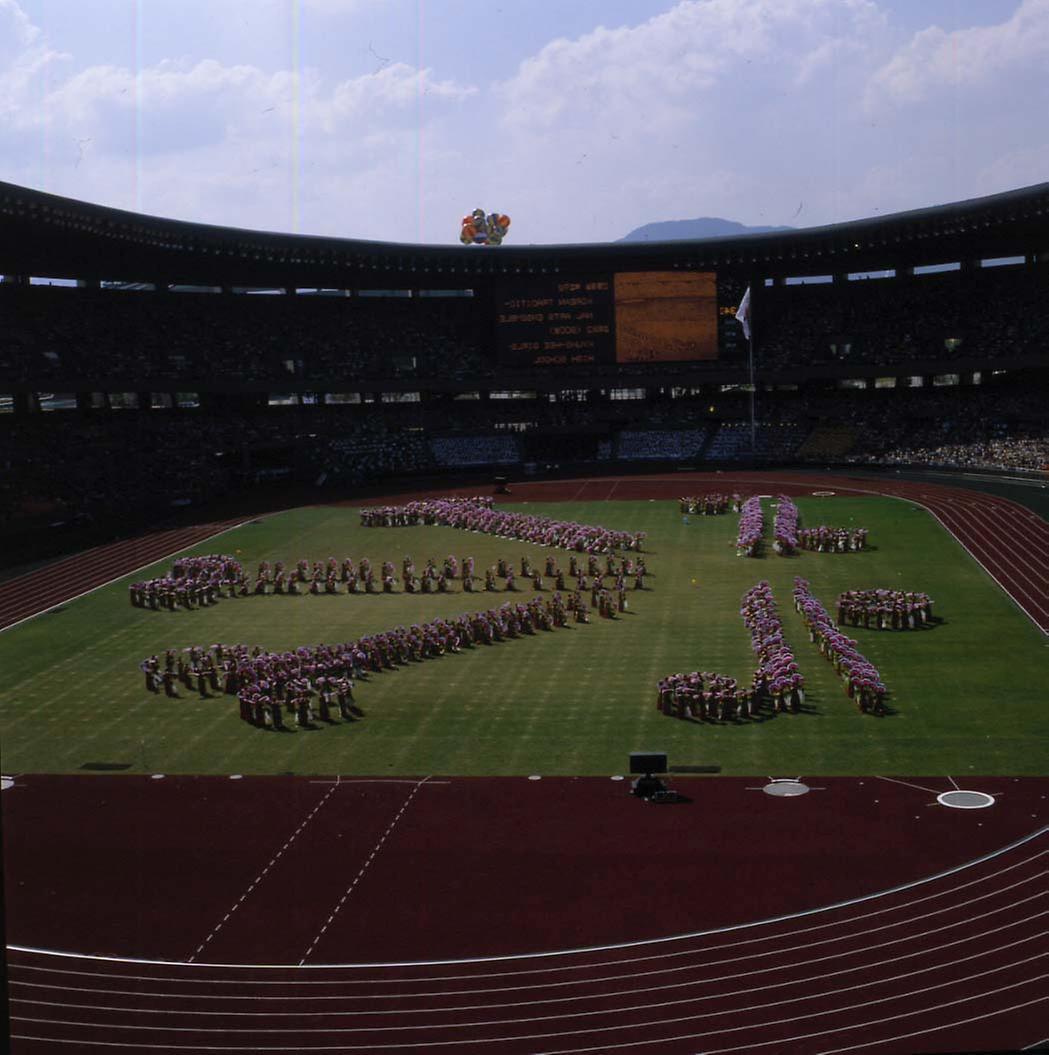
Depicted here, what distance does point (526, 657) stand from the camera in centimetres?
3045

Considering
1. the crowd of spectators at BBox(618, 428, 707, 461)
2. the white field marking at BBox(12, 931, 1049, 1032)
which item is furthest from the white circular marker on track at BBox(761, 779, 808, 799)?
the crowd of spectators at BBox(618, 428, 707, 461)

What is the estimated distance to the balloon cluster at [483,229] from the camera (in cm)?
8056

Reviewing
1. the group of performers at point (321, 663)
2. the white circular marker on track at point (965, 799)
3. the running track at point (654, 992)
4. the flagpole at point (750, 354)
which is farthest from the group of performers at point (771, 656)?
the flagpole at point (750, 354)

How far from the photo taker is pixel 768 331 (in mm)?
80938

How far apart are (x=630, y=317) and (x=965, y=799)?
2349 inches

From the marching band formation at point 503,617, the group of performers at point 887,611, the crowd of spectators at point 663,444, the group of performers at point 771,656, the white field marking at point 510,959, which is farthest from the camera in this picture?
the crowd of spectators at point 663,444

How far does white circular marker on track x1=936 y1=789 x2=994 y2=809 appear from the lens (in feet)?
63.8

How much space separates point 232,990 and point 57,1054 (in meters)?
2.02

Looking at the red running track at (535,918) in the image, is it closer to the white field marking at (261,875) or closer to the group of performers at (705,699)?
the white field marking at (261,875)

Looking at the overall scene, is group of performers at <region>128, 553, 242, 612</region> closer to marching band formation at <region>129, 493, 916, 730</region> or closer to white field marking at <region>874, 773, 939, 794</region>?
marching band formation at <region>129, 493, 916, 730</region>

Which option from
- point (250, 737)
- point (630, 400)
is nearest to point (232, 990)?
point (250, 737)

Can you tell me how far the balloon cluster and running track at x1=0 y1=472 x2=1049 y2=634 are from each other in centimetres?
2121

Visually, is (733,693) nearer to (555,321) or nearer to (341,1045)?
(341,1045)

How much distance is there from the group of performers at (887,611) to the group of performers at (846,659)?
0.97 metres
